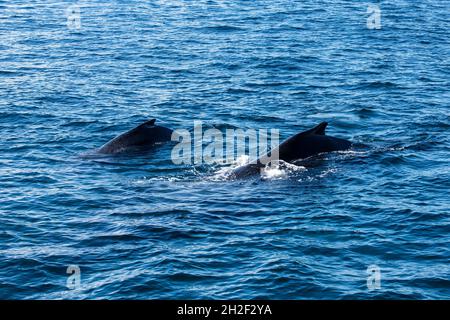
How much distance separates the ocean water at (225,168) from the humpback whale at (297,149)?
1.78ft

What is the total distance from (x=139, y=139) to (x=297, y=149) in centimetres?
673

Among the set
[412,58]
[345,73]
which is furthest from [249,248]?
[412,58]

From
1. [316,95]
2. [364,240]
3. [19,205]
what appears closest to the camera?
[364,240]

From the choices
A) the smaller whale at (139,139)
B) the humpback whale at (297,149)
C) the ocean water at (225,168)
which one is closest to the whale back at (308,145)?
the humpback whale at (297,149)

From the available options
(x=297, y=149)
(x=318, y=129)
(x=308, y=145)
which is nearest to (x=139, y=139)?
(x=297, y=149)

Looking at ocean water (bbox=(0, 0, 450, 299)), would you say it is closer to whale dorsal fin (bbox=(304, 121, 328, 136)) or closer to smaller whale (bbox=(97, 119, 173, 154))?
smaller whale (bbox=(97, 119, 173, 154))

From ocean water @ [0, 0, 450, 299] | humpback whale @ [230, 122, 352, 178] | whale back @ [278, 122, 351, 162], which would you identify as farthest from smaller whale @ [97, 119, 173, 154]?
whale back @ [278, 122, 351, 162]

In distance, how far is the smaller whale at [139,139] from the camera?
1273 inches

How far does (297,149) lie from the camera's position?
29.5 m

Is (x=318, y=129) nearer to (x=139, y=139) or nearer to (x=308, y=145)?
(x=308, y=145)

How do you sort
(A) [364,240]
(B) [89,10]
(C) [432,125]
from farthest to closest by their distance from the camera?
1. (B) [89,10]
2. (C) [432,125]
3. (A) [364,240]
